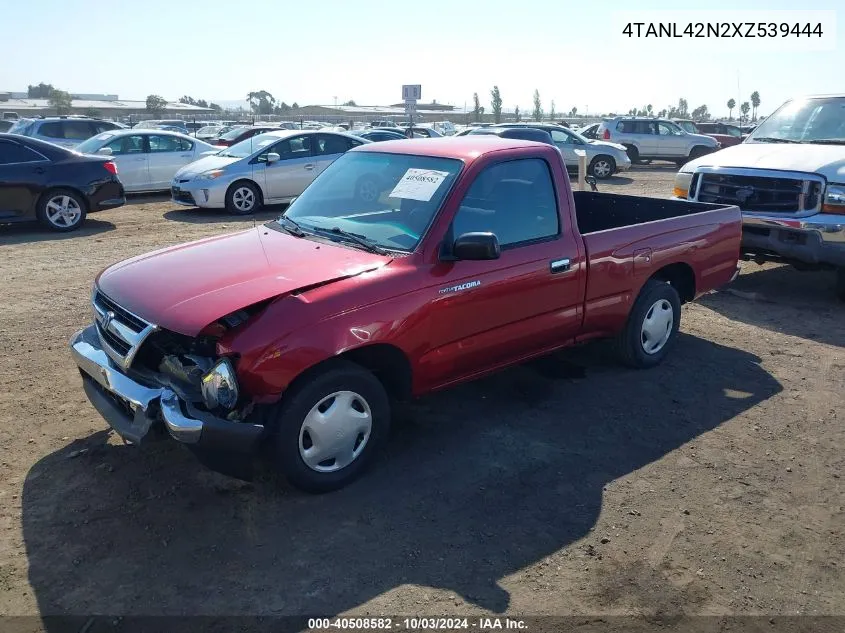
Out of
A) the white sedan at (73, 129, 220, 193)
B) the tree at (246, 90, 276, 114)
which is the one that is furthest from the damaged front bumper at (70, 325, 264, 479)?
the tree at (246, 90, 276, 114)

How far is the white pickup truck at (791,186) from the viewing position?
716cm

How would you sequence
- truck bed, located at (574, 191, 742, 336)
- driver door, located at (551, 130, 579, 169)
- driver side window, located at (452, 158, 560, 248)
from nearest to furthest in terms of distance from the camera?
driver side window, located at (452, 158, 560, 248) → truck bed, located at (574, 191, 742, 336) → driver door, located at (551, 130, 579, 169)

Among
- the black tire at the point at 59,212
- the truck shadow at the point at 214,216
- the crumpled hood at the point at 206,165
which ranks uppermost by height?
the crumpled hood at the point at 206,165

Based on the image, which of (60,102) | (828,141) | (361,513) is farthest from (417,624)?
(60,102)

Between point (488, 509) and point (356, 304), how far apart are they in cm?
129

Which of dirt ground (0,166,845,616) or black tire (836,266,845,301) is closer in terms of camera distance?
dirt ground (0,166,845,616)

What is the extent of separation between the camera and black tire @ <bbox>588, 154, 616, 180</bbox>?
21.8 metres

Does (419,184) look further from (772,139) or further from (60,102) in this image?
(60,102)

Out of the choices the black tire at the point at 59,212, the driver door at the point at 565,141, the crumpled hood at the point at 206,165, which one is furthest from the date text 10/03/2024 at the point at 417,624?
the driver door at the point at 565,141

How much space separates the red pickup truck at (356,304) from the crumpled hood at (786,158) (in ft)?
9.08

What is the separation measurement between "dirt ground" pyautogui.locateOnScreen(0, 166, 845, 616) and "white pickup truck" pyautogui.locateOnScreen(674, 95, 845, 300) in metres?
1.80

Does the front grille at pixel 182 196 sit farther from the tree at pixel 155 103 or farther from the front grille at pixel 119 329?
the tree at pixel 155 103

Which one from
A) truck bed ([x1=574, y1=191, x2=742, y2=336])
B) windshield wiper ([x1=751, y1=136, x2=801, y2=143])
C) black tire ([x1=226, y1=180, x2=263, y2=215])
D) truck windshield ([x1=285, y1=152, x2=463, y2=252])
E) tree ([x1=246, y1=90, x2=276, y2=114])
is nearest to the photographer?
truck windshield ([x1=285, y1=152, x2=463, y2=252])

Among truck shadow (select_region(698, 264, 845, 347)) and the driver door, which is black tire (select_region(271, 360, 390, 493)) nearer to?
truck shadow (select_region(698, 264, 845, 347))
